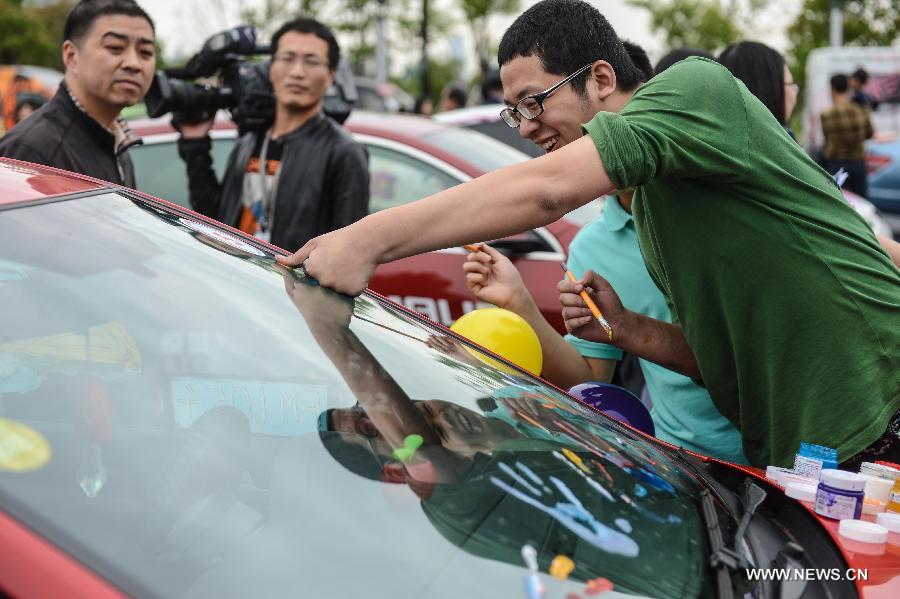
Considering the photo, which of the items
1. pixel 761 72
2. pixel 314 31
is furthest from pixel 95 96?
pixel 761 72

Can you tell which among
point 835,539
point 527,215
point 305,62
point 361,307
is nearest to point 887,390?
point 835,539

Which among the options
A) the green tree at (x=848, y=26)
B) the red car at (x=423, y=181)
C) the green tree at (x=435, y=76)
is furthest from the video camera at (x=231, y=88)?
the green tree at (x=435, y=76)

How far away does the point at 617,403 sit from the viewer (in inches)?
98.5

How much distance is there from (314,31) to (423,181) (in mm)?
832

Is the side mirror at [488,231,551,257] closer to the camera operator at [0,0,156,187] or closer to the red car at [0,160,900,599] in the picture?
the camera operator at [0,0,156,187]

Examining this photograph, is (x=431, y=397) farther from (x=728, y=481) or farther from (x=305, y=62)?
(x=305, y=62)

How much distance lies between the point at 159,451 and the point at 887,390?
1.51 metres

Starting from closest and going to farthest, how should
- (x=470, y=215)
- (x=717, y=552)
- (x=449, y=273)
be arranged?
(x=717, y=552)
(x=470, y=215)
(x=449, y=273)

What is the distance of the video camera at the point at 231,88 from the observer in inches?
176

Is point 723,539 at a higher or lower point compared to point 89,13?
lower

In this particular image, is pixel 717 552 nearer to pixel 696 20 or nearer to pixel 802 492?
pixel 802 492

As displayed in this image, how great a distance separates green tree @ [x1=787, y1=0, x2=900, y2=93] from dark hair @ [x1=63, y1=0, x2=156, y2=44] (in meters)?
29.6

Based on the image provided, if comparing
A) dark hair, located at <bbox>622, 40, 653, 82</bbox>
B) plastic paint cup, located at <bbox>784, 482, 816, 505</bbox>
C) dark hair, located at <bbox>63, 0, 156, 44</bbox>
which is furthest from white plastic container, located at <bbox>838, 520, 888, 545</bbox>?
dark hair, located at <bbox>63, 0, 156, 44</bbox>

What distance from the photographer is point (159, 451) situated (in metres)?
1.37
